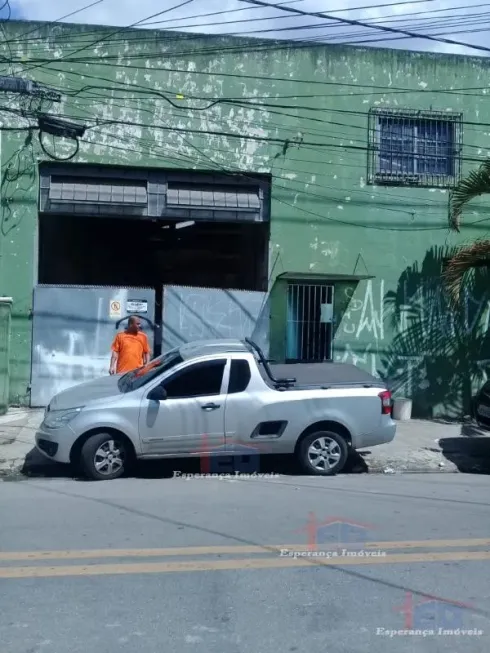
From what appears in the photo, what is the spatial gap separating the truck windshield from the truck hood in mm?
116

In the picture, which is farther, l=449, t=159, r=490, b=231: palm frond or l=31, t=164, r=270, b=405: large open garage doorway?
l=31, t=164, r=270, b=405: large open garage doorway

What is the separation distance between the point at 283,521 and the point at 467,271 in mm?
7918

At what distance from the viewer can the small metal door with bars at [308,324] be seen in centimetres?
1441

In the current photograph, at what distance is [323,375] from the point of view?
10625 mm

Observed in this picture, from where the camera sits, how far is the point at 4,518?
760cm

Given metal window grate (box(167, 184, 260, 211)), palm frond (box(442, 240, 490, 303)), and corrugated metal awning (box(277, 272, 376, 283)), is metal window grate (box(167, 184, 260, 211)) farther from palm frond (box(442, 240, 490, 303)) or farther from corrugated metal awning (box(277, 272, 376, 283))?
palm frond (box(442, 240, 490, 303))

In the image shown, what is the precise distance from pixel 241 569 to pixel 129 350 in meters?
6.48

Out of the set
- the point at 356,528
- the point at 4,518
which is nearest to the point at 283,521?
the point at 356,528

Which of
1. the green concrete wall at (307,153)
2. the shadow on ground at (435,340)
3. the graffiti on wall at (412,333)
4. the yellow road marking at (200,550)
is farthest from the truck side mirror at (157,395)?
the shadow on ground at (435,340)

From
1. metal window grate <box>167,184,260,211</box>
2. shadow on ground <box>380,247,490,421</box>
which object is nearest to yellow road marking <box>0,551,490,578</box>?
shadow on ground <box>380,247,490,421</box>

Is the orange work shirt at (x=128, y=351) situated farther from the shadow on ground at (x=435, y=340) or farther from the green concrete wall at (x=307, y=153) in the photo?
the shadow on ground at (x=435, y=340)

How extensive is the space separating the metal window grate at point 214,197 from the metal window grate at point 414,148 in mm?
2123

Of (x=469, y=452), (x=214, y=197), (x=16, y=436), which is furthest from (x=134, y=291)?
(x=469, y=452)

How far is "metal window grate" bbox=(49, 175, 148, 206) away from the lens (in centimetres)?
1375
